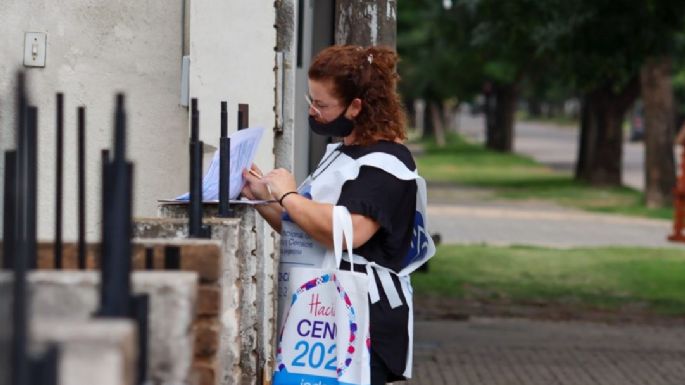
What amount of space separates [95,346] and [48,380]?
0.09 meters

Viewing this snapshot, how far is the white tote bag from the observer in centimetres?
473

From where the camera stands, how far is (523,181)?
37.4 m

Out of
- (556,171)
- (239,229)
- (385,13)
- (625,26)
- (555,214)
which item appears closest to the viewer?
(239,229)

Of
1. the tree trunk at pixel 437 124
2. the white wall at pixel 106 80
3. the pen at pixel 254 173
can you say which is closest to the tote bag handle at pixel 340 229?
the pen at pixel 254 173

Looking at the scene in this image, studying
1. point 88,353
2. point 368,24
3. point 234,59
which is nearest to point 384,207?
point 88,353

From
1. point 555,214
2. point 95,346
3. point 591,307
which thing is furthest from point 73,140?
point 555,214

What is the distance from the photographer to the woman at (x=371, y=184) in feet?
15.6

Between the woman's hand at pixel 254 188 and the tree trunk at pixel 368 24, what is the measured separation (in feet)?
8.51

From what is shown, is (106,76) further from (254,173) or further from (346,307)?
(346,307)

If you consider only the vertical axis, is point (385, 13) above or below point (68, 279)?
above

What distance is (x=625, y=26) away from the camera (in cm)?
1628

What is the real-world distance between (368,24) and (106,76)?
1.30m

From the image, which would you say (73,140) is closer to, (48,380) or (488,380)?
(488,380)

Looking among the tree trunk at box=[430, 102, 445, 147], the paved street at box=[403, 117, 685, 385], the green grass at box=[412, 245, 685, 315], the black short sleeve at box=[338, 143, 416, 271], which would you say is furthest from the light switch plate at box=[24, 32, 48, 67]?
the tree trunk at box=[430, 102, 445, 147]
